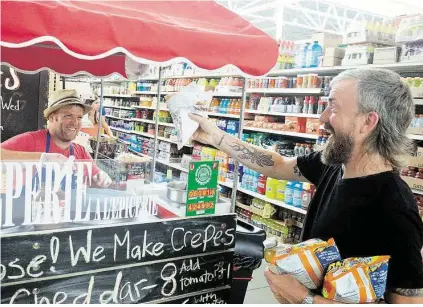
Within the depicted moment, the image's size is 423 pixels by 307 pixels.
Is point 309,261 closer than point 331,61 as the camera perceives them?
Yes

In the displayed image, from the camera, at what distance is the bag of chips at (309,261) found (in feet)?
4.94

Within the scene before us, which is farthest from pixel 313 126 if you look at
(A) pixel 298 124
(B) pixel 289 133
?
(B) pixel 289 133

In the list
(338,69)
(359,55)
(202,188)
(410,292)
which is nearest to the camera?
(410,292)

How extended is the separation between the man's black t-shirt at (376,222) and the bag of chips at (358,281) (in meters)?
0.13

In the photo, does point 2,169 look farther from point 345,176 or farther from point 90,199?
point 345,176

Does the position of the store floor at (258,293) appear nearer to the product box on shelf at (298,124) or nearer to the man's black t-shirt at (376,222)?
the product box on shelf at (298,124)

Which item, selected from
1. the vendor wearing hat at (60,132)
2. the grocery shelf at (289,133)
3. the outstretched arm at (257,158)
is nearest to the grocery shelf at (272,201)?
the grocery shelf at (289,133)

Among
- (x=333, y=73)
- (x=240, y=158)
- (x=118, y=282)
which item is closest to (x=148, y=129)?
(x=333, y=73)

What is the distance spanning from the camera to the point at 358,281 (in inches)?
55.7

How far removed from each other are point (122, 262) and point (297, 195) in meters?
4.14

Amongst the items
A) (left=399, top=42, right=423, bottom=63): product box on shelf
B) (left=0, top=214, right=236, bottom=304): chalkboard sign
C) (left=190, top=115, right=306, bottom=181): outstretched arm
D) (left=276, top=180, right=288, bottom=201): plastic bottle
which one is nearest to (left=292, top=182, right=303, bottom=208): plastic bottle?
(left=276, top=180, right=288, bottom=201): plastic bottle

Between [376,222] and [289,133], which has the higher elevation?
[289,133]

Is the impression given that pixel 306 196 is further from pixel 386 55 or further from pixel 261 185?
pixel 386 55

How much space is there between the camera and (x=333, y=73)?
5672 millimetres
